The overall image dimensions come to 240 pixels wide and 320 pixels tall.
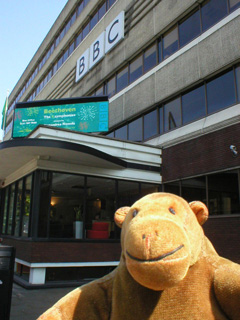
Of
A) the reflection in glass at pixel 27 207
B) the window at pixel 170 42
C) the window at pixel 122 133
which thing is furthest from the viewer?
the window at pixel 122 133

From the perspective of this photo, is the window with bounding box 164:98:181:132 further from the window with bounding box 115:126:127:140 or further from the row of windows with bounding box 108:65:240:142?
the window with bounding box 115:126:127:140

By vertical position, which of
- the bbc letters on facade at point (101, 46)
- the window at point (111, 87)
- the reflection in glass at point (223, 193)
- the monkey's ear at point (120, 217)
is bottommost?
the monkey's ear at point (120, 217)

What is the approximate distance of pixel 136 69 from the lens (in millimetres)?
14781

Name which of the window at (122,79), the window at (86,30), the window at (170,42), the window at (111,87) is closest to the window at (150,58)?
the window at (170,42)

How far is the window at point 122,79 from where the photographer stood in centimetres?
1544

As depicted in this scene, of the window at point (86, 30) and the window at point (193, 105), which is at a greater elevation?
the window at point (86, 30)

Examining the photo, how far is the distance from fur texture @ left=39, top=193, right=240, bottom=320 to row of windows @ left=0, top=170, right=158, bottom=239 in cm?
738

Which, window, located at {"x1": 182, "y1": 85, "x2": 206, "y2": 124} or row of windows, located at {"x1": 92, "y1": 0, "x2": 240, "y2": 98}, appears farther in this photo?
window, located at {"x1": 182, "y1": 85, "x2": 206, "y2": 124}

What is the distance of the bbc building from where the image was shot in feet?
31.2

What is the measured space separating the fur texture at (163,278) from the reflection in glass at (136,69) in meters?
12.7

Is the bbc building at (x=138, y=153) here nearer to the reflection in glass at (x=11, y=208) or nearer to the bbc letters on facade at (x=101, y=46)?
the reflection in glass at (x=11, y=208)

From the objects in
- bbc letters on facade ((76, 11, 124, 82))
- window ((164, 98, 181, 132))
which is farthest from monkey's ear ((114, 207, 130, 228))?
bbc letters on facade ((76, 11, 124, 82))

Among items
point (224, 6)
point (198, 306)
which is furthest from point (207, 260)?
point (224, 6)

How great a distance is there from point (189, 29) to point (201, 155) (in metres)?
5.32
